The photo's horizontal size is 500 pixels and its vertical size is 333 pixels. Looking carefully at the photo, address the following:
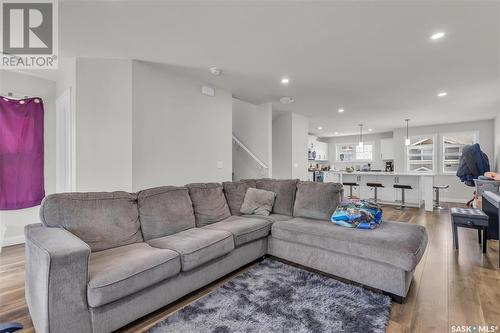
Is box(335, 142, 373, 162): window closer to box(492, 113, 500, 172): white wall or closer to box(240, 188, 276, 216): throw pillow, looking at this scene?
box(492, 113, 500, 172): white wall

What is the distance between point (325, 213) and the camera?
300cm

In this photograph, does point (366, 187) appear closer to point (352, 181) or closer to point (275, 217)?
point (352, 181)

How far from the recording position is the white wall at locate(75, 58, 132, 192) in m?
3.02

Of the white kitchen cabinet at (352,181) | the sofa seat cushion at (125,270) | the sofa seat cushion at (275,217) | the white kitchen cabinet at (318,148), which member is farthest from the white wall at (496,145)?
the sofa seat cushion at (125,270)

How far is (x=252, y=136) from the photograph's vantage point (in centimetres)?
563

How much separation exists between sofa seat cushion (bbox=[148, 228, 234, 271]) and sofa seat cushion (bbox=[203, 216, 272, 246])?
135mm

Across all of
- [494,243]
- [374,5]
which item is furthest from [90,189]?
[494,243]

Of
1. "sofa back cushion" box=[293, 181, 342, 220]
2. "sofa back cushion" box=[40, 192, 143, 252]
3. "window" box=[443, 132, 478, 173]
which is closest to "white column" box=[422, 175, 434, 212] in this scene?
"window" box=[443, 132, 478, 173]

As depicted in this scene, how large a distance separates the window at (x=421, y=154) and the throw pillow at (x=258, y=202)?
7.31 metres

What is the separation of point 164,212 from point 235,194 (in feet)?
3.71

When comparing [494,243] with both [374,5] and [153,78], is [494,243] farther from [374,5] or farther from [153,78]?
[153,78]

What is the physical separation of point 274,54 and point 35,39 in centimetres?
265

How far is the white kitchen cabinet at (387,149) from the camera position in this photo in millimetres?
9137
